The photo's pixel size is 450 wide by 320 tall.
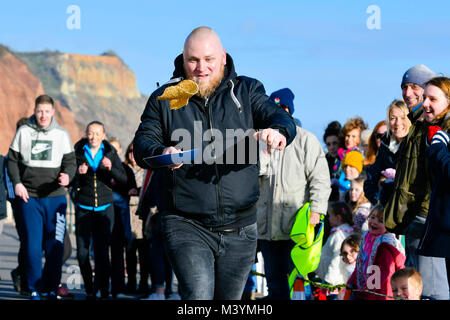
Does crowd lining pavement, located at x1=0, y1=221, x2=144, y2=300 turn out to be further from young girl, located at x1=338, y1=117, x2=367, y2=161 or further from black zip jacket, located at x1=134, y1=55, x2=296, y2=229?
black zip jacket, located at x1=134, y1=55, x2=296, y2=229

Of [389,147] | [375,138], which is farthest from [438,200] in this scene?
[375,138]

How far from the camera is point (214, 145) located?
500 cm

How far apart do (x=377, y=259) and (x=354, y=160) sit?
9.54ft

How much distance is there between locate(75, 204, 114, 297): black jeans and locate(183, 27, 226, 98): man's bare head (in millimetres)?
5696

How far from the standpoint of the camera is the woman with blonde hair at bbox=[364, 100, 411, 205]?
7910 mm

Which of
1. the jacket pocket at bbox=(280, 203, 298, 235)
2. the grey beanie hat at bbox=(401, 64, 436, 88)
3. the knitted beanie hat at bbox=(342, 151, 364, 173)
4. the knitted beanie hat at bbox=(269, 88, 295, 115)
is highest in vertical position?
the grey beanie hat at bbox=(401, 64, 436, 88)

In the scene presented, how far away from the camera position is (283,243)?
26.9 ft

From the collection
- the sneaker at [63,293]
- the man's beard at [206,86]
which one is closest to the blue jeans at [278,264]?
the man's beard at [206,86]

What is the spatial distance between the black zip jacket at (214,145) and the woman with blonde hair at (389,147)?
9.63ft

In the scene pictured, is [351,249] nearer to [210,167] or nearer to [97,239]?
[97,239]

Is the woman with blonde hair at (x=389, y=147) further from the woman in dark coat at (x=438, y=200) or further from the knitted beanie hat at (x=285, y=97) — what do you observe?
the woman in dark coat at (x=438, y=200)

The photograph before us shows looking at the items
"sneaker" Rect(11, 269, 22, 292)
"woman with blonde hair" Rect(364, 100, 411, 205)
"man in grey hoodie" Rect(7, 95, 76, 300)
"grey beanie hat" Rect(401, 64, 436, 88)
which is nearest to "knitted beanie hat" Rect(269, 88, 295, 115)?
"woman with blonde hair" Rect(364, 100, 411, 205)

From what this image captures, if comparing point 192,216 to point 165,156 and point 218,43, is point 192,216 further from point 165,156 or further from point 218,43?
point 218,43

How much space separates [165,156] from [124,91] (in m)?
121
